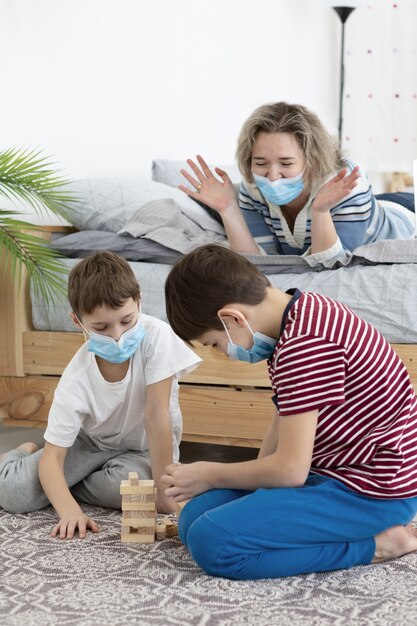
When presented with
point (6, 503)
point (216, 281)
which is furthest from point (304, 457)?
point (6, 503)

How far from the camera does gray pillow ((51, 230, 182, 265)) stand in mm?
2104

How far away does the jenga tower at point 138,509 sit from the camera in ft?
4.66

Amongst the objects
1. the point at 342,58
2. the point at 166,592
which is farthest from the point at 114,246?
the point at 342,58

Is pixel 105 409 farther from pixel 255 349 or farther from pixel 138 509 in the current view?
pixel 255 349

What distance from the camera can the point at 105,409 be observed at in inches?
65.1

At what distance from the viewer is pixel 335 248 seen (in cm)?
194

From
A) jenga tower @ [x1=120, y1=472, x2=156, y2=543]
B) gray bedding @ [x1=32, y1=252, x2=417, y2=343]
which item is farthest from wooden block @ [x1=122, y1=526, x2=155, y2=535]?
gray bedding @ [x1=32, y1=252, x2=417, y2=343]

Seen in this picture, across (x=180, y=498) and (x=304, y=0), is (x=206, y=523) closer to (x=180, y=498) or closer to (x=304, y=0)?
(x=180, y=498)

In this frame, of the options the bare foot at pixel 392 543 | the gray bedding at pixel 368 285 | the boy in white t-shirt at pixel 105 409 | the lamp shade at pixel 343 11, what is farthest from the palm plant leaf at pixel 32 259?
the lamp shade at pixel 343 11

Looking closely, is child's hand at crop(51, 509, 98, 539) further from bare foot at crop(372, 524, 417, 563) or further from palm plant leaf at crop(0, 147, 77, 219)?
palm plant leaf at crop(0, 147, 77, 219)

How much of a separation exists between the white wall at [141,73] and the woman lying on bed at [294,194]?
0.72m

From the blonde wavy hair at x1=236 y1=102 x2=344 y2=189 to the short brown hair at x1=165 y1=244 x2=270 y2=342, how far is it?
798 millimetres

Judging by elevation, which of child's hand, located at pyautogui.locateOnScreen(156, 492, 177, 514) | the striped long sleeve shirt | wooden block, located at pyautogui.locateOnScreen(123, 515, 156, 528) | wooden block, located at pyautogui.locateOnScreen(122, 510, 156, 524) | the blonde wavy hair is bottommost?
child's hand, located at pyautogui.locateOnScreen(156, 492, 177, 514)

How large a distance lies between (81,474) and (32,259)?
1.81ft
